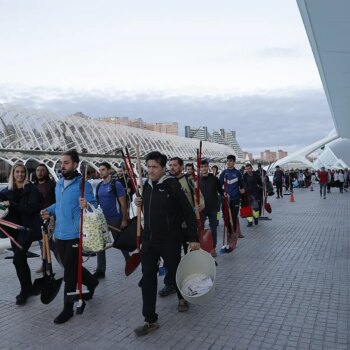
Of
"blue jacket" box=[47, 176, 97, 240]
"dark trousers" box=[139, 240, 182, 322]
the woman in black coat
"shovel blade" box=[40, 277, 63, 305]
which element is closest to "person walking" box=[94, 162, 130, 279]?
"shovel blade" box=[40, 277, 63, 305]

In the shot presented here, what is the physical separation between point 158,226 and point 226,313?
1243 mm

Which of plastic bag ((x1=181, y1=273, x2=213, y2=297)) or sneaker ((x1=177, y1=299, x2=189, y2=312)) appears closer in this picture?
plastic bag ((x1=181, y1=273, x2=213, y2=297))

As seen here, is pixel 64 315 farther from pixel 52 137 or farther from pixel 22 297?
pixel 52 137

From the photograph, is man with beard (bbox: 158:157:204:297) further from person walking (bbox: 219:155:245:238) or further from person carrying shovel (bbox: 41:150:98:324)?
person walking (bbox: 219:155:245:238)

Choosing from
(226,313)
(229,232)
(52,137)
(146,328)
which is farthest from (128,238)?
(52,137)

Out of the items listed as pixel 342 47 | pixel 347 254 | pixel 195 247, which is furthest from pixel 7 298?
pixel 342 47

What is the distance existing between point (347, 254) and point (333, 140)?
66.4 meters

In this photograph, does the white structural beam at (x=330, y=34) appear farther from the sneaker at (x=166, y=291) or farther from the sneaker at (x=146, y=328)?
the sneaker at (x=146, y=328)

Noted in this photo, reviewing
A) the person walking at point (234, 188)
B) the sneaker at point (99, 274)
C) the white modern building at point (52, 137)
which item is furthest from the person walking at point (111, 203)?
the white modern building at point (52, 137)

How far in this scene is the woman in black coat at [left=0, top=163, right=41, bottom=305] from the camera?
4.89 meters

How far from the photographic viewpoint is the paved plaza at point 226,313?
3.66 meters

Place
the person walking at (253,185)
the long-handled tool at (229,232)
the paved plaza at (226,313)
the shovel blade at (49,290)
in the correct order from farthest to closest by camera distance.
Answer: the person walking at (253,185) → the long-handled tool at (229,232) → the shovel blade at (49,290) → the paved plaza at (226,313)

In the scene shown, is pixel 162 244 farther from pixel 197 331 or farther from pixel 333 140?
pixel 333 140

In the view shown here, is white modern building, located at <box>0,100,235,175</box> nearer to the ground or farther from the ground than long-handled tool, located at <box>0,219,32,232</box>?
farther from the ground
